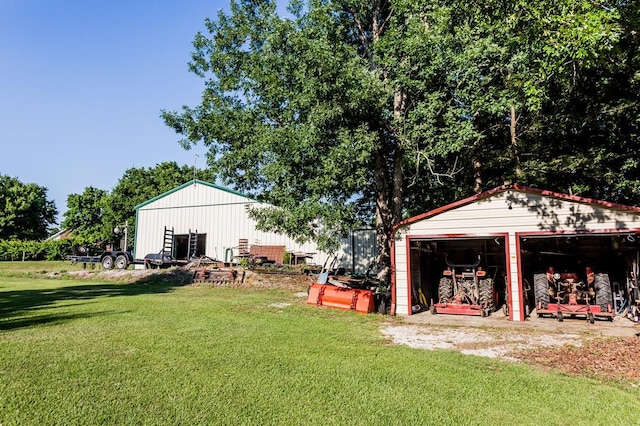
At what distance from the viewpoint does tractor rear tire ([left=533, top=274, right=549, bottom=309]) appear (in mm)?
8906

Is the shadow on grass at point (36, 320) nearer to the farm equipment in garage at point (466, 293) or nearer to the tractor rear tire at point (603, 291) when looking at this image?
the farm equipment in garage at point (466, 293)

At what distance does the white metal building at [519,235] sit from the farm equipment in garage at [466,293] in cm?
51

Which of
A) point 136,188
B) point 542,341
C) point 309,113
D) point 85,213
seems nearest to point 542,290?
point 542,341

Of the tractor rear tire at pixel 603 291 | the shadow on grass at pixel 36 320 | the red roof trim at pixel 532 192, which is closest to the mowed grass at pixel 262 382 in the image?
the shadow on grass at pixel 36 320

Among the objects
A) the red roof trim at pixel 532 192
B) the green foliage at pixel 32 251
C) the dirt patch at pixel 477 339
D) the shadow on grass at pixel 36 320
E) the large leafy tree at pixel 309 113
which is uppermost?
the large leafy tree at pixel 309 113

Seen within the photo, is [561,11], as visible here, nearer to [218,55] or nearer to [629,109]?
[629,109]

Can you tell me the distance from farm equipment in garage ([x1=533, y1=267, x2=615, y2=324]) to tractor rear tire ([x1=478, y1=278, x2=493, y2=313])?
3.33 ft

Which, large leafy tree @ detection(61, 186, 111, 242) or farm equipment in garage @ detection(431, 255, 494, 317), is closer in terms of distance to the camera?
farm equipment in garage @ detection(431, 255, 494, 317)

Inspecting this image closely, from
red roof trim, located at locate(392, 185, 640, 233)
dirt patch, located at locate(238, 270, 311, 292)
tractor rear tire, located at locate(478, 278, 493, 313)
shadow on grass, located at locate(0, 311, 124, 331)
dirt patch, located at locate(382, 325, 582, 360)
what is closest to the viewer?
dirt patch, located at locate(382, 325, 582, 360)

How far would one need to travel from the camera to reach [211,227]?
2177cm

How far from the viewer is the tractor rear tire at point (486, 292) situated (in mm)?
9445

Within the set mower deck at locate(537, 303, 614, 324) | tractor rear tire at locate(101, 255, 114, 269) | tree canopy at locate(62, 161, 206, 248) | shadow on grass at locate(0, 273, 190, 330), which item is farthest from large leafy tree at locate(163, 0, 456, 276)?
tree canopy at locate(62, 161, 206, 248)

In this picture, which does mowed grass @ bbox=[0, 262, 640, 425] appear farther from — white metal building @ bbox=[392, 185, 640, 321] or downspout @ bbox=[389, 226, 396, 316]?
white metal building @ bbox=[392, 185, 640, 321]

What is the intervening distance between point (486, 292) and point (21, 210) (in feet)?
171
